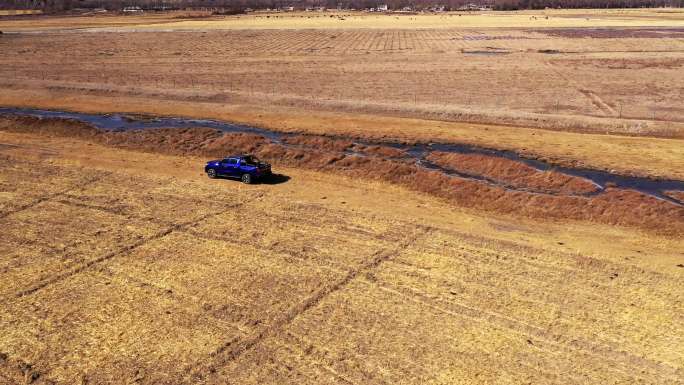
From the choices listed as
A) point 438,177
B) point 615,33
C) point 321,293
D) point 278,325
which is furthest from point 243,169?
point 615,33

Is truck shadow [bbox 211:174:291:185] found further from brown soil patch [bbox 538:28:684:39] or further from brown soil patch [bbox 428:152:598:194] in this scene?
brown soil patch [bbox 538:28:684:39]

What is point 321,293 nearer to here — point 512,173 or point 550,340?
point 550,340

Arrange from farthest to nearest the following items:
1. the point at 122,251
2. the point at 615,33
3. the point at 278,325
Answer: the point at 615,33 → the point at 122,251 → the point at 278,325

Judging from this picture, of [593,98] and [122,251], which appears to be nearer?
[122,251]

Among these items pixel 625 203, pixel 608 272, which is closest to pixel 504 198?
pixel 625 203

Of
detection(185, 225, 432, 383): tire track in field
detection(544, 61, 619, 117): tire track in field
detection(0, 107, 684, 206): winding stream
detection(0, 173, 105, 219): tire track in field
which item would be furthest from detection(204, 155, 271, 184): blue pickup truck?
detection(544, 61, 619, 117): tire track in field

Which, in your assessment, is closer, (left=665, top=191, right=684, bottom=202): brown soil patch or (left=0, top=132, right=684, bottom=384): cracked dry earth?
(left=0, top=132, right=684, bottom=384): cracked dry earth

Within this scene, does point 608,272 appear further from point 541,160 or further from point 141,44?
point 141,44
